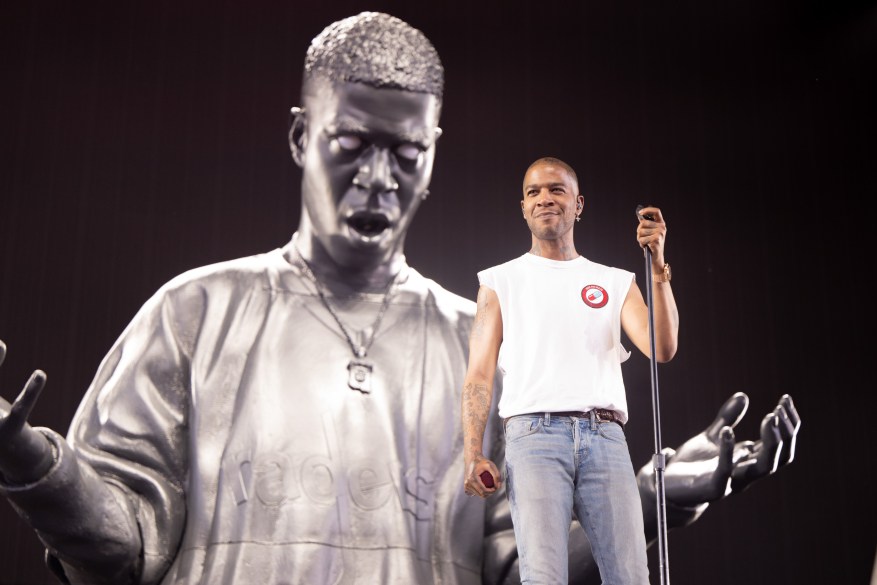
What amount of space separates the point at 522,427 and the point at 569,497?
19 cm

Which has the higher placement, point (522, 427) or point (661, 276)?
point (661, 276)

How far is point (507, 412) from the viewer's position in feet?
8.93

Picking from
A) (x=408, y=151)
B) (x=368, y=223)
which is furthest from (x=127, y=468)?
(x=408, y=151)

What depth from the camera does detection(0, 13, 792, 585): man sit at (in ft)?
10.9

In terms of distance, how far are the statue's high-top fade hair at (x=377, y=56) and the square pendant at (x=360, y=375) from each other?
0.85 m

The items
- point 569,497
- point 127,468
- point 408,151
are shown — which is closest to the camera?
point 569,497

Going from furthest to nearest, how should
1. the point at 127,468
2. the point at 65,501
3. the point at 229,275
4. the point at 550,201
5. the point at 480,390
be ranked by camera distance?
the point at 229,275 → the point at 127,468 → the point at 65,501 → the point at 550,201 → the point at 480,390

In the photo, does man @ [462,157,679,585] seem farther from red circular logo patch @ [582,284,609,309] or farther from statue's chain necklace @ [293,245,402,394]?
statue's chain necklace @ [293,245,402,394]

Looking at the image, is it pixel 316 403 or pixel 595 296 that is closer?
pixel 595 296

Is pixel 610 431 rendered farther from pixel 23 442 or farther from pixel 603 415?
pixel 23 442

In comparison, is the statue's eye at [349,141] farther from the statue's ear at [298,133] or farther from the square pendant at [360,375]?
the square pendant at [360,375]

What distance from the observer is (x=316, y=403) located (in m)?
3.54

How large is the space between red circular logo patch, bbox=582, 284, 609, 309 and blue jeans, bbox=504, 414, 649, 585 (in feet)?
1.04

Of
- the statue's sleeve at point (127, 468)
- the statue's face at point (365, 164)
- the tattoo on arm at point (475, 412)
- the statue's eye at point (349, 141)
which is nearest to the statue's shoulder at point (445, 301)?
the statue's face at point (365, 164)
